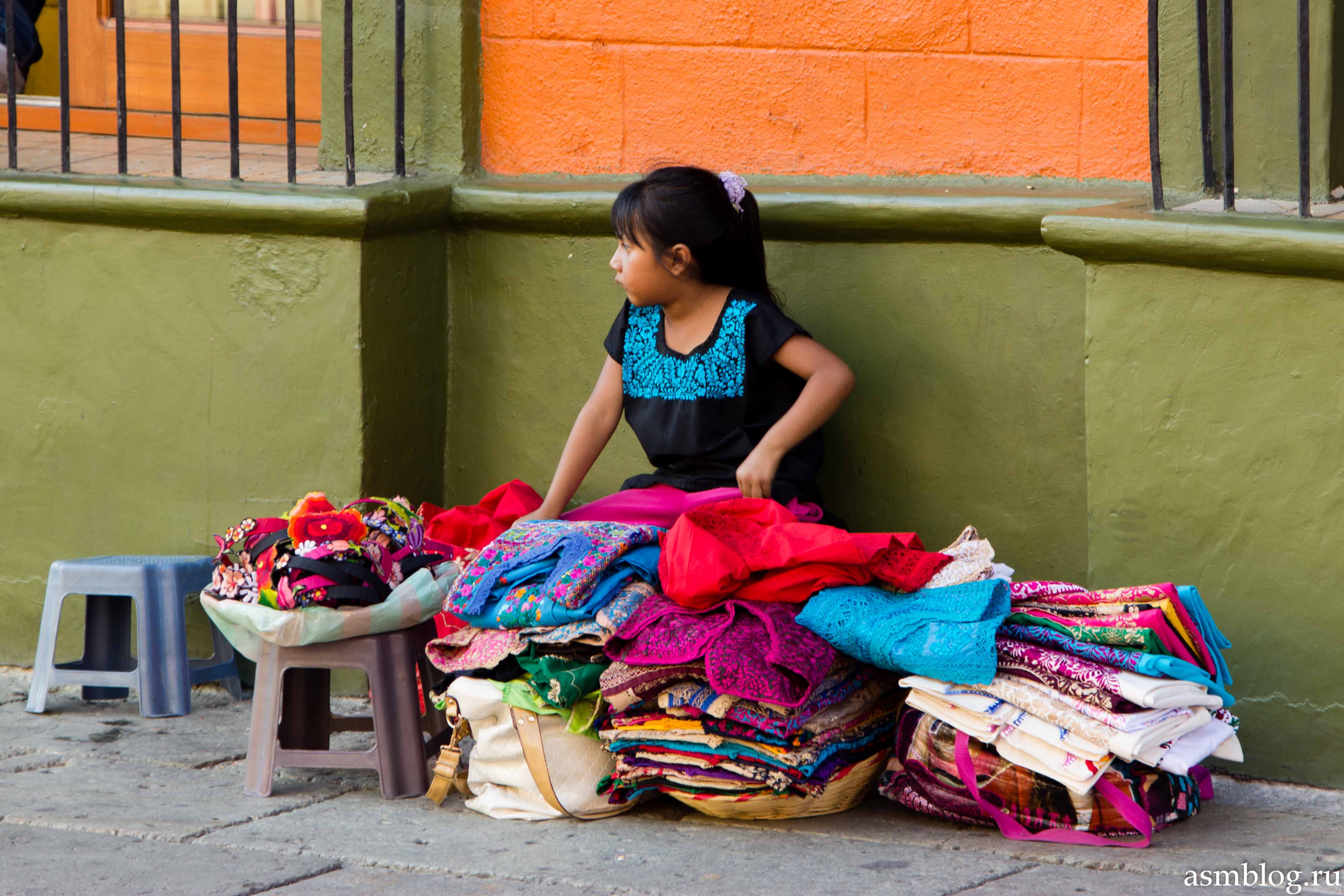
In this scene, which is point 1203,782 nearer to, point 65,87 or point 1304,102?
point 1304,102

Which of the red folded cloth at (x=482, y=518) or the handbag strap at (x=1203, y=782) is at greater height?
the red folded cloth at (x=482, y=518)

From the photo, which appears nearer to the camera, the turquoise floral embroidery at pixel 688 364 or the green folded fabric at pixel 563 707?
the green folded fabric at pixel 563 707

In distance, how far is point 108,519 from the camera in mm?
4367

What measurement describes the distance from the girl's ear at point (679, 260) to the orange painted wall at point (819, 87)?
57 centimetres

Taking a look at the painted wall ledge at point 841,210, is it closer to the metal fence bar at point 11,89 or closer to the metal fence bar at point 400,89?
the metal fence bar at point 400,89

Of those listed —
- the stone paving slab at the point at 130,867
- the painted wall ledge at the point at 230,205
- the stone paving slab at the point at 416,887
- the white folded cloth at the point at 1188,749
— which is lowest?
the stone paving slab at the point at 416,887

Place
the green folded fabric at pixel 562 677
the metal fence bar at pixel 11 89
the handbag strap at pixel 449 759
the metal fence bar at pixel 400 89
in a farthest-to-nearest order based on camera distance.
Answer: the metal fence bar at pixel 11 89, the metal fence bar at pixel 400 89, the handbag strap at pixel 449 759, the green folded fabric at pixel 562 677

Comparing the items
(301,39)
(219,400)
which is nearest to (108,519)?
(219,400)

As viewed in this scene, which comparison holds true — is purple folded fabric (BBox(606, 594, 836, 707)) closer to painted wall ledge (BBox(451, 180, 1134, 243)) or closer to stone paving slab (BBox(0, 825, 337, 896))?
stone paving slab (BBox(0, 825, 337, 896))

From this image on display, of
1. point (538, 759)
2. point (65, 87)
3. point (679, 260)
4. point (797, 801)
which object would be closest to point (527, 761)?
point (538, 759)

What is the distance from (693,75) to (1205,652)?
1911 mm

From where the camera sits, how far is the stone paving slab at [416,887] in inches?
114

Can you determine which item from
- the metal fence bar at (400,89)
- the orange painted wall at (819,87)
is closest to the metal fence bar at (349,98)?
the metal fence bar at (400,89)

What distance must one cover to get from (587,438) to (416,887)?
1.32 metres
